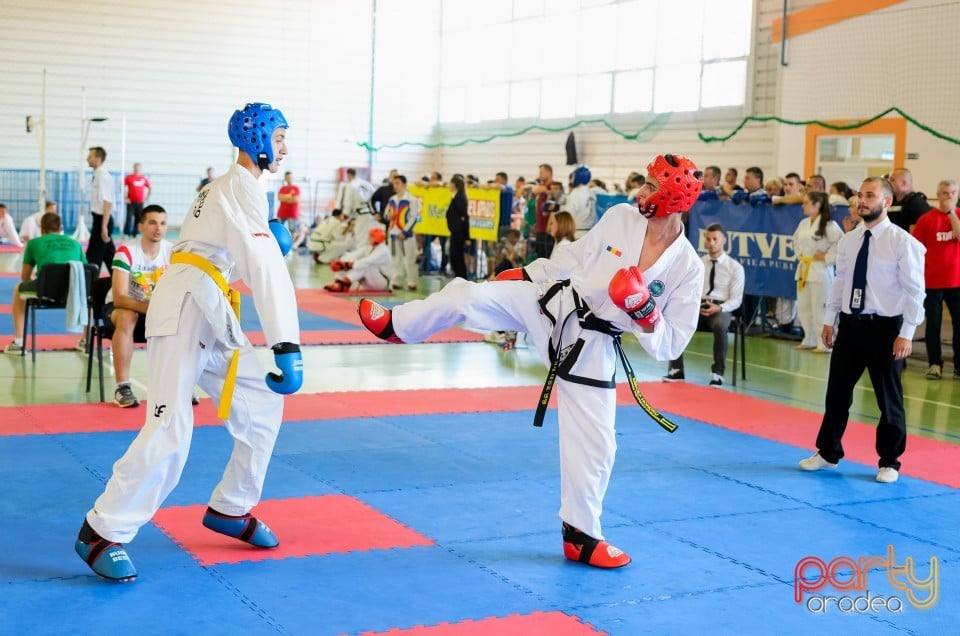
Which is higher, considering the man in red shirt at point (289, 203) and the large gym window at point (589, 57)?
the large gym window at point (589, 57)

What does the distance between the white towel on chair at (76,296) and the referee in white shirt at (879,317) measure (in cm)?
564

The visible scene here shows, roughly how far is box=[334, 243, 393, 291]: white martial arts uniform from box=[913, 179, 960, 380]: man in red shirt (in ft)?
23.9

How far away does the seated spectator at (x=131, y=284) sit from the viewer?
7.07 metres

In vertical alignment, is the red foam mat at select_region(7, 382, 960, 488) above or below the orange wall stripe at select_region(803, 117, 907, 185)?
below

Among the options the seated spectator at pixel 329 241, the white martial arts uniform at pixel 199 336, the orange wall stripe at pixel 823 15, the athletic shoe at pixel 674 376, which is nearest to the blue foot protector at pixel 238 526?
the white martial arts uniform at pixel 199 336

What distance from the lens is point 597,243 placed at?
4.48 meters

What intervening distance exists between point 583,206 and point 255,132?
9447 millimetres

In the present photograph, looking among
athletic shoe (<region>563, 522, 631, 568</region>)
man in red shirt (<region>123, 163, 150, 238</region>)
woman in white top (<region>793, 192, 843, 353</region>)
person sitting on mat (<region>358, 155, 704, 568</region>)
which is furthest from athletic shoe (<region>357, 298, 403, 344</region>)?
man in red shirt (<region>123, 163, 150, 238</region>)

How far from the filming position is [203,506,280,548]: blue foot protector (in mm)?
4364

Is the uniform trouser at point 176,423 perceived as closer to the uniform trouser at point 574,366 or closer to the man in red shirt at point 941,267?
the uniform trouser at point 574,366

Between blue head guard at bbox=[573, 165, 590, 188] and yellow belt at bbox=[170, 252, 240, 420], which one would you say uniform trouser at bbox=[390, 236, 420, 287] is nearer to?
blue head guard at bbox=[573, 165, 590, 188]

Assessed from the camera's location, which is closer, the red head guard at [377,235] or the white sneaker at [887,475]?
the white sneaker at [887,475]

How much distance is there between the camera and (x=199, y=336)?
408cm

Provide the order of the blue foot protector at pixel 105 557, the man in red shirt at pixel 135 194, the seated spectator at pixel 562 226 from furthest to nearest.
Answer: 1. the man in red shirt at pixel 135 194
2. the seated spectator at pixel 562 226
3. the blue foot protector at pixel 105 557
